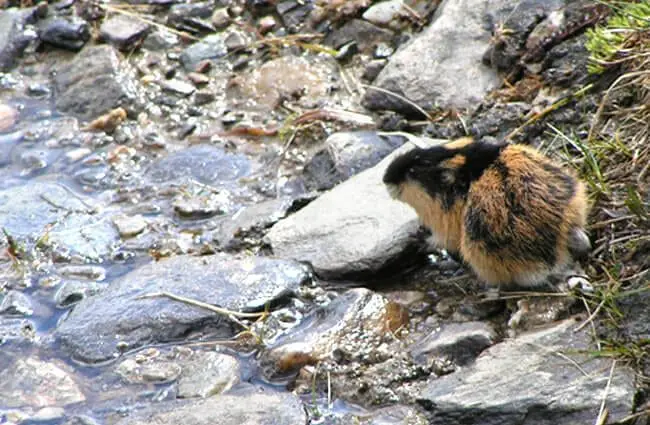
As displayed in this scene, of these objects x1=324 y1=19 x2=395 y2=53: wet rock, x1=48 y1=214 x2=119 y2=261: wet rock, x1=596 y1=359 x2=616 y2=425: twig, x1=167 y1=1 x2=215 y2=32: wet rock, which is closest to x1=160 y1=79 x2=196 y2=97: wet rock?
x1=167 y1=1 x2=215 y2=32: wet rock

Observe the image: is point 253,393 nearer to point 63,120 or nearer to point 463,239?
point 463,239

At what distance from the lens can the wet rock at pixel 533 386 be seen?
15.9 feet

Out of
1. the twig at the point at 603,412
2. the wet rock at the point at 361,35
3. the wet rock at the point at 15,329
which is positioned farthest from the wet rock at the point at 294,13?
the twig at the point at 603,412

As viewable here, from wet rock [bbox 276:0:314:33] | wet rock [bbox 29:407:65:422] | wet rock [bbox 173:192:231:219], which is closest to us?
wet rock [bbox 29:407:65:422]

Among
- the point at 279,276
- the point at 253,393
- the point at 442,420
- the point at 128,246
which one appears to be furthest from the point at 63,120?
the point at 442,420

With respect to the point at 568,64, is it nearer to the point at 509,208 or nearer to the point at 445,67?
the point at 445,67

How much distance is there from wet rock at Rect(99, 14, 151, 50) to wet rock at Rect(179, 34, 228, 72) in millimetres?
434

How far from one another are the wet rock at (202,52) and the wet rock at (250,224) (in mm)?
2052

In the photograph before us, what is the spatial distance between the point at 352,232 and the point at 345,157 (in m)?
0.98

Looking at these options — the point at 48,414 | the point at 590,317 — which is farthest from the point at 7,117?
the point at 590,317

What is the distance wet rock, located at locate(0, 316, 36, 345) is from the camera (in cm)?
626

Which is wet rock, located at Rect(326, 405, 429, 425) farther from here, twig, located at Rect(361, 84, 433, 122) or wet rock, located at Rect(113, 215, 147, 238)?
twig, located at Rect(361, 84, 433, 122)

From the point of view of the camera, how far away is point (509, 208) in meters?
5.52

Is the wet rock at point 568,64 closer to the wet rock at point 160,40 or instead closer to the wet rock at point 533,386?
the wet rock at point 533,386
